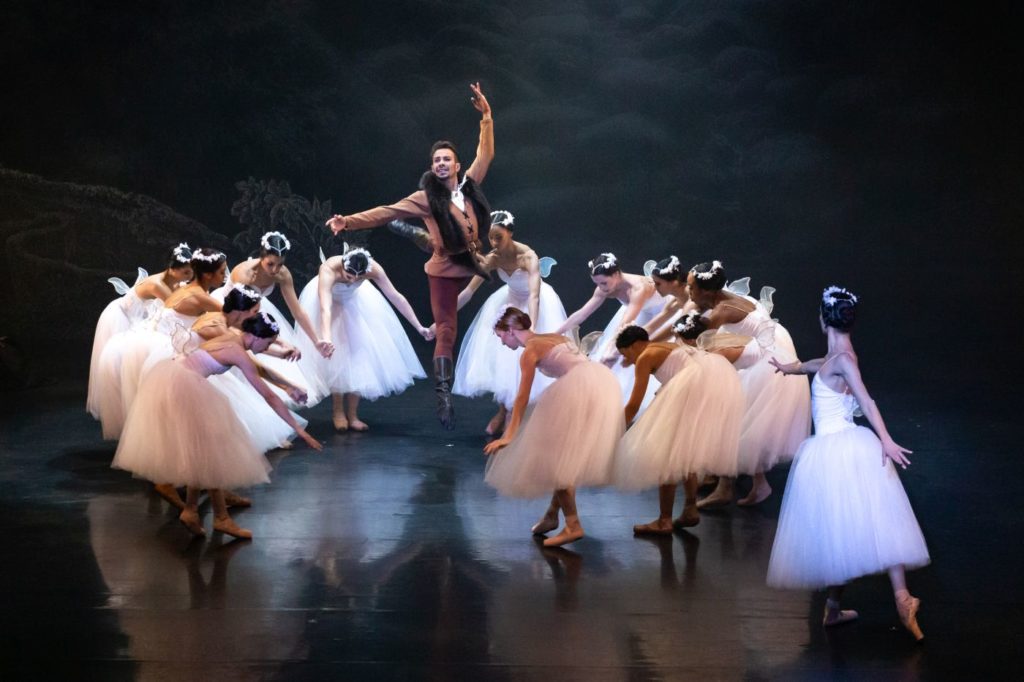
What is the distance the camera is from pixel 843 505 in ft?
9.82

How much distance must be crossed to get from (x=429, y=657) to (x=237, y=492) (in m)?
2.04

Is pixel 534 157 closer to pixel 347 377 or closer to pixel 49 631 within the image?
pixel 347 377

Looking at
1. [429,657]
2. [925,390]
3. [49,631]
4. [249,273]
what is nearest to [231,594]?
[49,631]

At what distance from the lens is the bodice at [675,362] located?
160 inches

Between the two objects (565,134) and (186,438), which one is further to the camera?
(565,134)

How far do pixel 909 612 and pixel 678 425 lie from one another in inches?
45.6

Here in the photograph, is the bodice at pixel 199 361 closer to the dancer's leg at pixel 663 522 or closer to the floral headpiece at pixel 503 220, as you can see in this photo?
the dancer's leg at pixel 663 522

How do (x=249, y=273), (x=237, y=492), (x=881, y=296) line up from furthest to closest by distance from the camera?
1. (x=881, y=296)
2. (x=249, y=273)
3. (x=237, y=492)

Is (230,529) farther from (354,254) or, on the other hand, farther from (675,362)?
(354,254)

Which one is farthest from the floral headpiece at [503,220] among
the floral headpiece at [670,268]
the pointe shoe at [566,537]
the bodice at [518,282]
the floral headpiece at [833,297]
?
the floral headpiece at [833,297]

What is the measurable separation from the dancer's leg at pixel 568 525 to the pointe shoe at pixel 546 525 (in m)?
0.12

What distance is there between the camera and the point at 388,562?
12.1 feet

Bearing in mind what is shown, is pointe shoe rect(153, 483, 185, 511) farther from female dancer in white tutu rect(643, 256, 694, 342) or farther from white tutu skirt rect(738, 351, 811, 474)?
white tutu skirt rect(738, 351, 811, 474)

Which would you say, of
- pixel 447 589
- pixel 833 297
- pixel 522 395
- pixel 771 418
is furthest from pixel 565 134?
pixel 447 589
